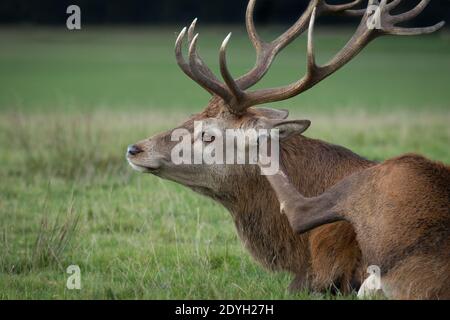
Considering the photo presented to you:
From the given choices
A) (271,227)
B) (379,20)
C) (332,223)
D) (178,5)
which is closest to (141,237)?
(271,227)

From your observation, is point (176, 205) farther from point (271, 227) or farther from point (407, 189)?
point (407, 189)

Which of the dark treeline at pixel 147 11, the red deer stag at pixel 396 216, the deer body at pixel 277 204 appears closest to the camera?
the red deer stag at pixel 396 216

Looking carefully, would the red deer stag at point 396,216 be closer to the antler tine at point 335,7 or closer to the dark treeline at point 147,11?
the antler tine at point 335,7

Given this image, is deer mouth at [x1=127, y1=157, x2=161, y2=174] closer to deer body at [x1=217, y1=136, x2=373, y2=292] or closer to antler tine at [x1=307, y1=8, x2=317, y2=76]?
deer body at [x1=217, y1=136, x2=373, y2=292]

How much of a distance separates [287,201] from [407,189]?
837mm

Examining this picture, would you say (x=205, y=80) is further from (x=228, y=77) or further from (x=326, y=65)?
(x=326, y=65)

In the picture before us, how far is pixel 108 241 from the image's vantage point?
25.6 feet

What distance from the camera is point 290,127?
6.16 metres

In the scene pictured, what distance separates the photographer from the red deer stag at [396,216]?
5.32 metres

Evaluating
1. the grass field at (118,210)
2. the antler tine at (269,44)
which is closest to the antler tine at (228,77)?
the antler tine at (269,44)

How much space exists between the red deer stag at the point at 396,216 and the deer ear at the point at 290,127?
347 millimetres

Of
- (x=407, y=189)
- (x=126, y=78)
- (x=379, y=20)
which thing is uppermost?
(x=379, y=20)

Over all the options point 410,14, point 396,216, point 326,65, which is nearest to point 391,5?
point 410,14

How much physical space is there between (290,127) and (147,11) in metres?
59.9
